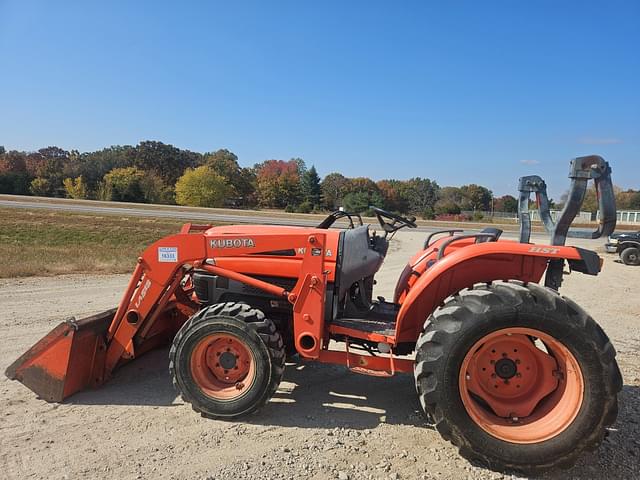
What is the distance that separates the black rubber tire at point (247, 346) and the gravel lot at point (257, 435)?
14 centimetres

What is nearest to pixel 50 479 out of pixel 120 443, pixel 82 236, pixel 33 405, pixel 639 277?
pixel 120 443

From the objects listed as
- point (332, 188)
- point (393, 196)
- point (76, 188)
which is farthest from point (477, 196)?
point (76, 188)

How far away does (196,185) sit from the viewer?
179 ft

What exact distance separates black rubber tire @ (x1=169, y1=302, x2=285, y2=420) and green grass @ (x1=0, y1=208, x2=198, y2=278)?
25.3 ft

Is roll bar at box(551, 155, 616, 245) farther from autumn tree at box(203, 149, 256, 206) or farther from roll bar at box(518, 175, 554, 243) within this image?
autumn tree at box(203, 149, 256, 206)

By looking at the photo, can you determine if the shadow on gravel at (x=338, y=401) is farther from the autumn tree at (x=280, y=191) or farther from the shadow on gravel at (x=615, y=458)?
the autumn tree at (x=280, y=191)

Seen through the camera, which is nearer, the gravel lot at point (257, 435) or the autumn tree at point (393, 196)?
the gravel lot at point (257, 435)

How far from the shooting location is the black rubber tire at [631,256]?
46.1ft

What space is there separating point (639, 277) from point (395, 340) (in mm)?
11223

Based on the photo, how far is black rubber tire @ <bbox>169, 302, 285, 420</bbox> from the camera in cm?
341

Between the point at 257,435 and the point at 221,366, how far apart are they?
0.62 meters

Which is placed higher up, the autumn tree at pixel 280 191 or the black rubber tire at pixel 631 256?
the autumn tree at pixel 280 191

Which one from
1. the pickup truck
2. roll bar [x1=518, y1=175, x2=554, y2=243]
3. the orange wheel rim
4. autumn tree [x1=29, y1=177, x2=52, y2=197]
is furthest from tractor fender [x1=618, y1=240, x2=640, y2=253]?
autumn tree [x1=29, y1=177, x2=52, y2=197]

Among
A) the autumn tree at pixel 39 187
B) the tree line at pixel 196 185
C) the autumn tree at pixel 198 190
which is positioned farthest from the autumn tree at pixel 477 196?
the autumn tree at pixel 39 187
